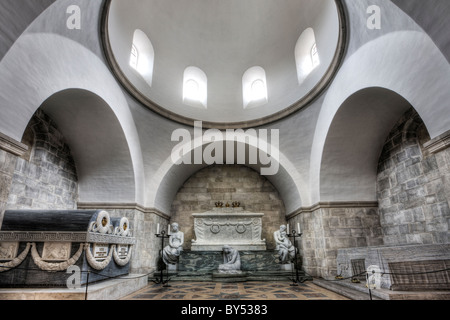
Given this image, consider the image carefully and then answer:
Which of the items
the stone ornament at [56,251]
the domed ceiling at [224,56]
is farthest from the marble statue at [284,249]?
the stone ornament at [56,251]

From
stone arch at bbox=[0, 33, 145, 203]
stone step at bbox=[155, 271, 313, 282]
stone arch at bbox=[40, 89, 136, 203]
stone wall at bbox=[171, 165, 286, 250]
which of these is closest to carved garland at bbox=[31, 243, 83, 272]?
stone arch at bbox=[0, 33, 145, 203]

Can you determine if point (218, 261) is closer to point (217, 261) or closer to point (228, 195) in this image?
point (217, 261)

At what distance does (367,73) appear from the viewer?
17.3 ft

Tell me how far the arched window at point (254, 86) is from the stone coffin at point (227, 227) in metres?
4.15

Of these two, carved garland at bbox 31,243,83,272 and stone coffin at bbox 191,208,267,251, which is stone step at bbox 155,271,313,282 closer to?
stone coffin at bbox 191,208,267,251

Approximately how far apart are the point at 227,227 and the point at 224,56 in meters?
6.39

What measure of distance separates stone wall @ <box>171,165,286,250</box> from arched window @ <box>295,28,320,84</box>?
472 centimetres

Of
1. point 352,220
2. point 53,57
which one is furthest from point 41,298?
point 352,220

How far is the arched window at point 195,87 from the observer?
949 cm

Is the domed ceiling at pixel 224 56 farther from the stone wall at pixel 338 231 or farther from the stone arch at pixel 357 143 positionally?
the stone wall at pixel 338 231

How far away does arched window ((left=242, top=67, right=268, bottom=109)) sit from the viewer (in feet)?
31.4

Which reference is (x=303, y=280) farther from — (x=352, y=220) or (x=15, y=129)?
(x=15, y=129)

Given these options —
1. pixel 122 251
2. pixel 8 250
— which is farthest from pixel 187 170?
pixel 8 250

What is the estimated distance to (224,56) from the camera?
952cm
